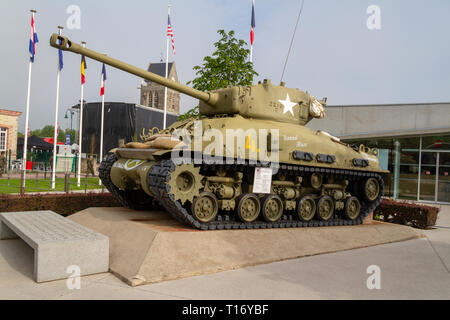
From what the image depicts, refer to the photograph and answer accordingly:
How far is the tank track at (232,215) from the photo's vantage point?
25.2 ft

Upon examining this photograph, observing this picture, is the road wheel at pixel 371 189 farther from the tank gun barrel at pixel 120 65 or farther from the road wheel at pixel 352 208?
the tank gun barrel at pixel 120 65

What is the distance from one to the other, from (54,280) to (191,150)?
3400mm

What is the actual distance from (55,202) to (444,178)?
798 inches

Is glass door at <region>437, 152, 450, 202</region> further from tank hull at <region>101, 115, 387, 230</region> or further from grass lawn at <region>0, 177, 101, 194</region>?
grass lawn at <region>0, 177, 101, 194</region>

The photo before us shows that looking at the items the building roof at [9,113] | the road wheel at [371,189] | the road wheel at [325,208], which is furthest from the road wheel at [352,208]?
the building roof at [9,113]

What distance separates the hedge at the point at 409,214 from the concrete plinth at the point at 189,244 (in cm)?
383

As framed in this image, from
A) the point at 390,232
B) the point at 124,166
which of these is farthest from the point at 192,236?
the point at 390,232

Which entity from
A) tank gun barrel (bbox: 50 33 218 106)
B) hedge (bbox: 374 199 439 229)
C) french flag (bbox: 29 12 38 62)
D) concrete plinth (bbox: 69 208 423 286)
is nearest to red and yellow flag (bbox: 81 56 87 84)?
french flag (bbox: 29 12 38 62)

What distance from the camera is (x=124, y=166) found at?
31.4ft

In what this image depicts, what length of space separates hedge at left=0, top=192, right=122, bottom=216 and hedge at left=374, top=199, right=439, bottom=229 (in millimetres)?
9471

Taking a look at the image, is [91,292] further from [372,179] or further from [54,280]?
[372,179]

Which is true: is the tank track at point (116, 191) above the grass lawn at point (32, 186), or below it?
above

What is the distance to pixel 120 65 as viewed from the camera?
852 cm

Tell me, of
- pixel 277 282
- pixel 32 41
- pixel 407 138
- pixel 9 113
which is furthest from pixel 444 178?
pixel 9 113
